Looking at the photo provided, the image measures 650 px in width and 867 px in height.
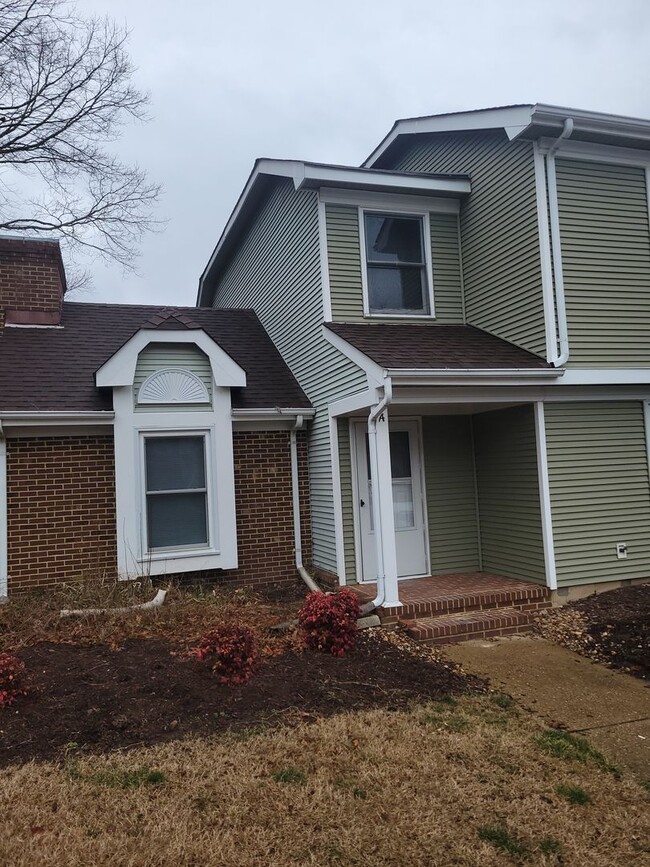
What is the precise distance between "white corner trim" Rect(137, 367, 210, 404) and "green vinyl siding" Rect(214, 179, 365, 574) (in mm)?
1695

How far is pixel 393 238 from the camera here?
9.46 meters

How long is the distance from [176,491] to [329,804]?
18.7ft

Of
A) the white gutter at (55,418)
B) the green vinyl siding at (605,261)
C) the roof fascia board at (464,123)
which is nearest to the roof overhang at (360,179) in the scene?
the roof fascia board at (464,123)

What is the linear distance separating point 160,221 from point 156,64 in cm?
379

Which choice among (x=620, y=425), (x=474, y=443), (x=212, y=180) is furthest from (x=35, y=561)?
(x=212, y=180)

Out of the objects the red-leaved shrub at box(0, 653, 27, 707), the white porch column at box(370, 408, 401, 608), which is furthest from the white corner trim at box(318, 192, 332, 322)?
the red-leaved shrub at box(0, 653, 27, 707)

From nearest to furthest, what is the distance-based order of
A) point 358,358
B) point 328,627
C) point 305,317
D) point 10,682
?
1. point 10,682
2. point 328,627
3. point 358,358
4. point 305,317

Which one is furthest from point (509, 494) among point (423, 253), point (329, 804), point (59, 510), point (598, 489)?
point (59, 510)

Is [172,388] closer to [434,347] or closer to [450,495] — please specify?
[434,347]

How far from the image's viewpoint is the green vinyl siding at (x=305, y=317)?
8.87 meters

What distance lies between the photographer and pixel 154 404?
866 cm

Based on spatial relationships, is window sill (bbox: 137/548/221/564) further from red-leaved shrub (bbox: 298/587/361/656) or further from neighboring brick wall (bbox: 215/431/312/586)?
red-leaved shrub (bbox: 298/587/361/656)

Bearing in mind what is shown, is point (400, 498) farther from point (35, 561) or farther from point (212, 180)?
point (212, 180)

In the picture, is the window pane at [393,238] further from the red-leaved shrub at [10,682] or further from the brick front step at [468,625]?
the red-leaved shrub at [10,682]
